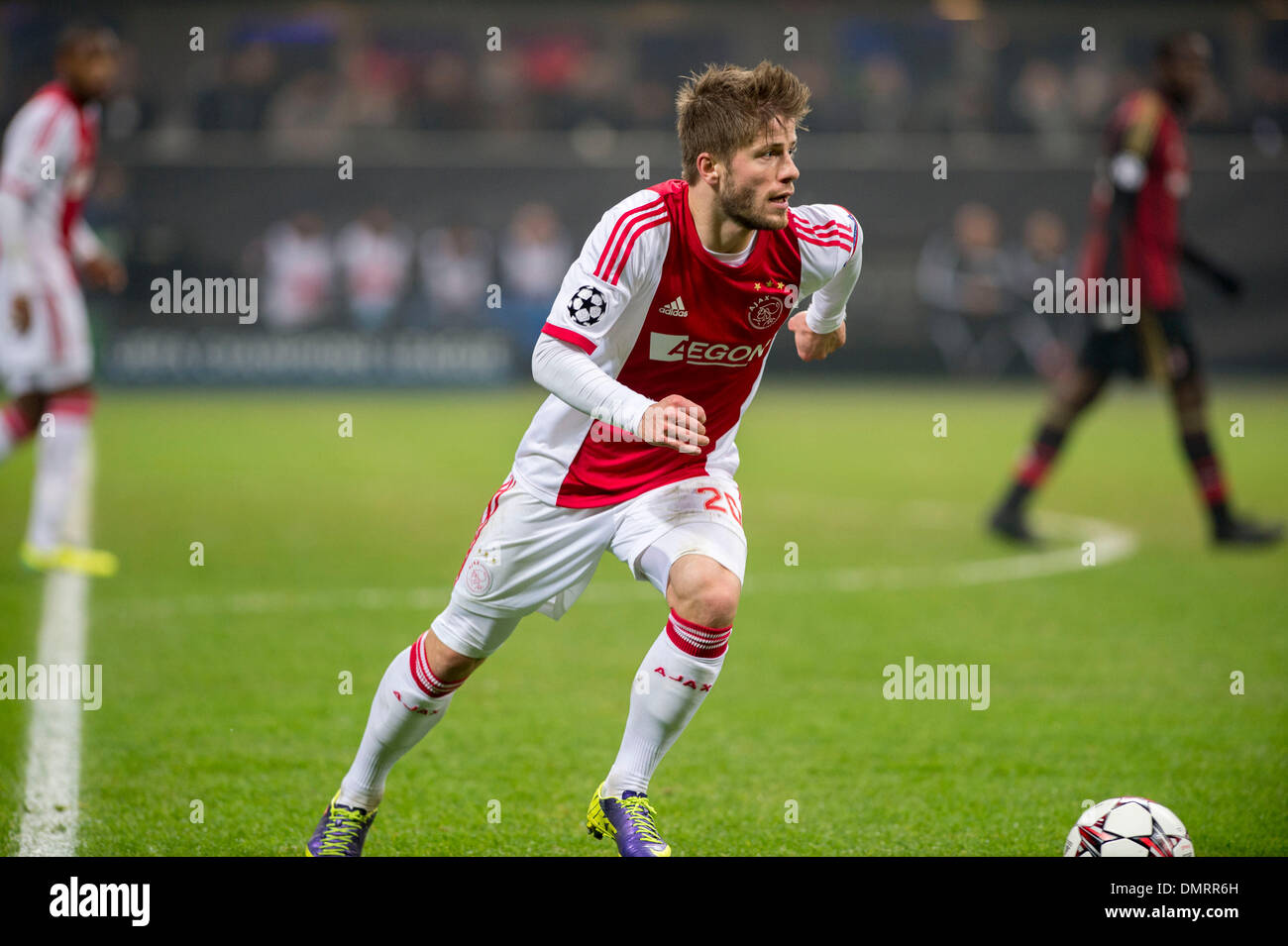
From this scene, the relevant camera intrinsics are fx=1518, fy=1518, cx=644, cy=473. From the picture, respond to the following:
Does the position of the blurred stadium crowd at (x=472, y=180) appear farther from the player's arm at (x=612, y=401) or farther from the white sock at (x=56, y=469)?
the player's arm at (x=612, y=401)

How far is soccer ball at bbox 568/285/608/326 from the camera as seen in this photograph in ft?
13.2

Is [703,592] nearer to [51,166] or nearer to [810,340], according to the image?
[810,340]

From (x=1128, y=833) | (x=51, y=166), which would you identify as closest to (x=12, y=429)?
(x=51, y=166)

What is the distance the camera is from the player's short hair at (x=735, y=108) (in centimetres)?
402

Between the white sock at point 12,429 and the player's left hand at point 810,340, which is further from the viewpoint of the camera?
the white sock at point 12,429

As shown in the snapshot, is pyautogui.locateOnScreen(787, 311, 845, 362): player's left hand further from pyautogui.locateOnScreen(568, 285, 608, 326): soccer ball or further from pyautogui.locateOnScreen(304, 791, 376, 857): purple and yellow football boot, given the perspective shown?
pyautogui.locateOnScreen(304, 791, 376, 857): purple and yellow football boot

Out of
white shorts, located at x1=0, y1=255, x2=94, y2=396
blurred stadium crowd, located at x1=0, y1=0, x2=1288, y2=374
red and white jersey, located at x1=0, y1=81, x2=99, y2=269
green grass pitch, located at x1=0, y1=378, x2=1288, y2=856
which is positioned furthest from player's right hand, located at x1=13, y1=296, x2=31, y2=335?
blurred stadium crowd, located at x1=0, y1=0, x2=1288, y2=374

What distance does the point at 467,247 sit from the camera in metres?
21.4

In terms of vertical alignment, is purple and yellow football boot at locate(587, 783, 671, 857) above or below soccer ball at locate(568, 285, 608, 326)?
below

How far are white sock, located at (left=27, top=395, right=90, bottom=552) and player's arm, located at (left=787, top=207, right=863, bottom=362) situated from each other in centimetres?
528

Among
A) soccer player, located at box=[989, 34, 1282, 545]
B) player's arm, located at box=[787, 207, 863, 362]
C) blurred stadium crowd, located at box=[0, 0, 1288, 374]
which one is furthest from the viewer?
blurred stadium crowd, located at box=[0, 0, 1288, 374]

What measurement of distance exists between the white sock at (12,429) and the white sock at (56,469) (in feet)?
0.34

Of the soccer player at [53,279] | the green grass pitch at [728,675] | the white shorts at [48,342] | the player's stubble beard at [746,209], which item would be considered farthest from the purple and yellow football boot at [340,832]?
the white shorts at [48,342]
